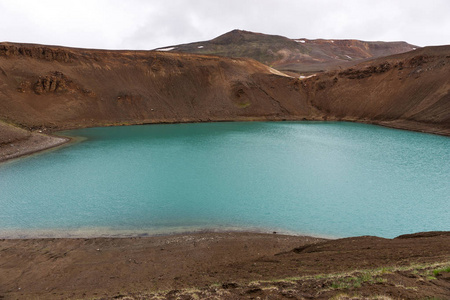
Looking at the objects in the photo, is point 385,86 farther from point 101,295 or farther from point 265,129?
point 101,295

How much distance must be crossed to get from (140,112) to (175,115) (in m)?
5.90

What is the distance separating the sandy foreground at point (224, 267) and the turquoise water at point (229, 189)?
1.54 metres

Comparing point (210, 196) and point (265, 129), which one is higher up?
point (265, 129)

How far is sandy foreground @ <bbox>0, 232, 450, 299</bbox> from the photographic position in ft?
17.3

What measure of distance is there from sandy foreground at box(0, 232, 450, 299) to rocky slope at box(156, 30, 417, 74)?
96214mm

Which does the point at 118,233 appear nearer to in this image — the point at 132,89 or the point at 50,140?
the point at 50,140

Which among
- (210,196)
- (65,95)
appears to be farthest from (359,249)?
(65,95)

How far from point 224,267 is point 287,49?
393 feet

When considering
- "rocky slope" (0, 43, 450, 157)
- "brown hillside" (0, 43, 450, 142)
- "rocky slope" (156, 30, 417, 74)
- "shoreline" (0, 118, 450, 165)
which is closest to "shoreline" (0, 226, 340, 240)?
"shoreline" (0, 118, 450, 165)

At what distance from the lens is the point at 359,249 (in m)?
8.27

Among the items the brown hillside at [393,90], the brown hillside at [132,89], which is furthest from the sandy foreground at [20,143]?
the brown hillside at [393,90]

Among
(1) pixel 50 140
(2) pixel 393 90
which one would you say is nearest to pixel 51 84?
(1) pixel 50 140

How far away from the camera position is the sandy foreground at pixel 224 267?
526cm

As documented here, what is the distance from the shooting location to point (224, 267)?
26.6 feet
